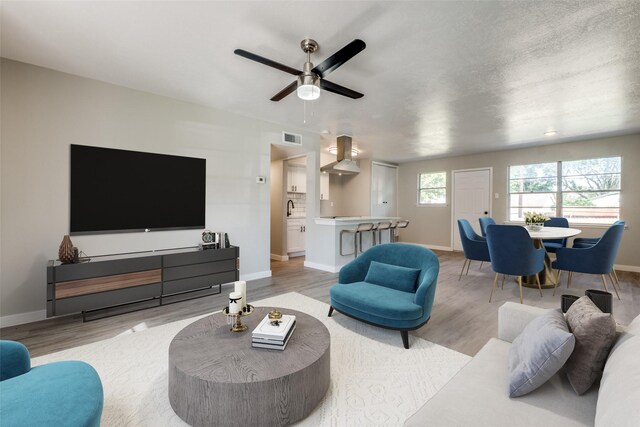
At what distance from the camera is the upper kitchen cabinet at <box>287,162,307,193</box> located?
6.61m

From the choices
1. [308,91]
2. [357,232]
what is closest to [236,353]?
[308,91]

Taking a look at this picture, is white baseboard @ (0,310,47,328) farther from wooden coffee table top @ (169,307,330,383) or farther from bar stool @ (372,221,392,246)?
bar stool @ (372,221,392,246)

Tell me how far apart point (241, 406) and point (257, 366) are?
7.5 inches

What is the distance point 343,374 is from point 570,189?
667 cm

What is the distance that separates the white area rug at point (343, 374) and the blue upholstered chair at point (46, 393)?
1.54 ft

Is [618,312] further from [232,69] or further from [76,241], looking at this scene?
[76,241]

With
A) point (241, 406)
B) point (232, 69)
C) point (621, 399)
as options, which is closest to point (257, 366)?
point (241, 406)

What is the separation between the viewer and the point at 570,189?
6012mm

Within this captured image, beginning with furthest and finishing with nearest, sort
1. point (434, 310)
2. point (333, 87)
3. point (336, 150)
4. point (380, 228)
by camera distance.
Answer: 1. point (336, 150)
2. point (380, 228)
3. point (434, 310)
4. point (333, 87)

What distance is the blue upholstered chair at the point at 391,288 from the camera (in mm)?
2391

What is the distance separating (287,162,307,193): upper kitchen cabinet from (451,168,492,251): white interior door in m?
4.09

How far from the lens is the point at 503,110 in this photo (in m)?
4.13

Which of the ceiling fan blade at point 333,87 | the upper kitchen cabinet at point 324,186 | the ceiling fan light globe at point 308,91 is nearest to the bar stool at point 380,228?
the upper kitchen cabinet at point 324,186

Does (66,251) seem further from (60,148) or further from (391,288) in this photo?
(391,288)
